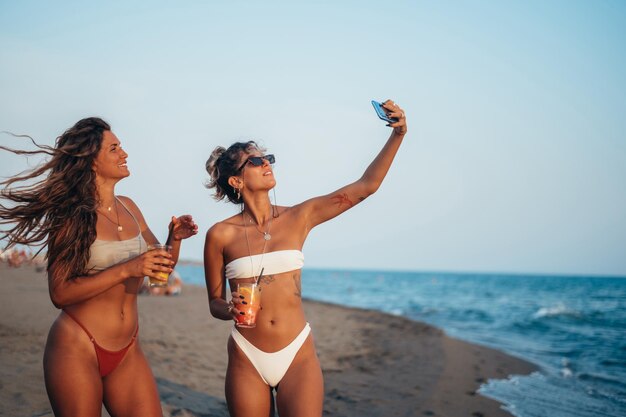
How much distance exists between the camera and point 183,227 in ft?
12.3

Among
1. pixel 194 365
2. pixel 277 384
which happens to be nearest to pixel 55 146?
pixel 277 384

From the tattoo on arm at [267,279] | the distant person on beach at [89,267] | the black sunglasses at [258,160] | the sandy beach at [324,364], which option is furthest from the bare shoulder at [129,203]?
the sandy beach at [324,364]

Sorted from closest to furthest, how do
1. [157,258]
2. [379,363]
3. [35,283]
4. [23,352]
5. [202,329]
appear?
1. [157,258]
2. [23,352]
3. [379,363]
4. [202,329]
5. [35,283]

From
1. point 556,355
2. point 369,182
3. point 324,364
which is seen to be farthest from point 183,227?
point 556,355

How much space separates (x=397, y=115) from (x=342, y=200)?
71 centimetres

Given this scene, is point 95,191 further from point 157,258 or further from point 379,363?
point 379,363

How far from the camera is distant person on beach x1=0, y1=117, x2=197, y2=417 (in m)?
3.03

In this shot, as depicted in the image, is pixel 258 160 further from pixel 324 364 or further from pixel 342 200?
pixel 324 364

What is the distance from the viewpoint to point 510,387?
843 cm

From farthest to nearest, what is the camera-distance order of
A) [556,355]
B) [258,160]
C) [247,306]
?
1. [556,355]
2. [258,160]
3. [247,306]

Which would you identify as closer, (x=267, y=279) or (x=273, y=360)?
(x=273, y=360)

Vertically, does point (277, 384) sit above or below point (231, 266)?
below

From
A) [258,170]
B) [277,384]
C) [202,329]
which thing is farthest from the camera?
[202,329]

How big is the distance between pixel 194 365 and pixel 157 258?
596 centimetres
